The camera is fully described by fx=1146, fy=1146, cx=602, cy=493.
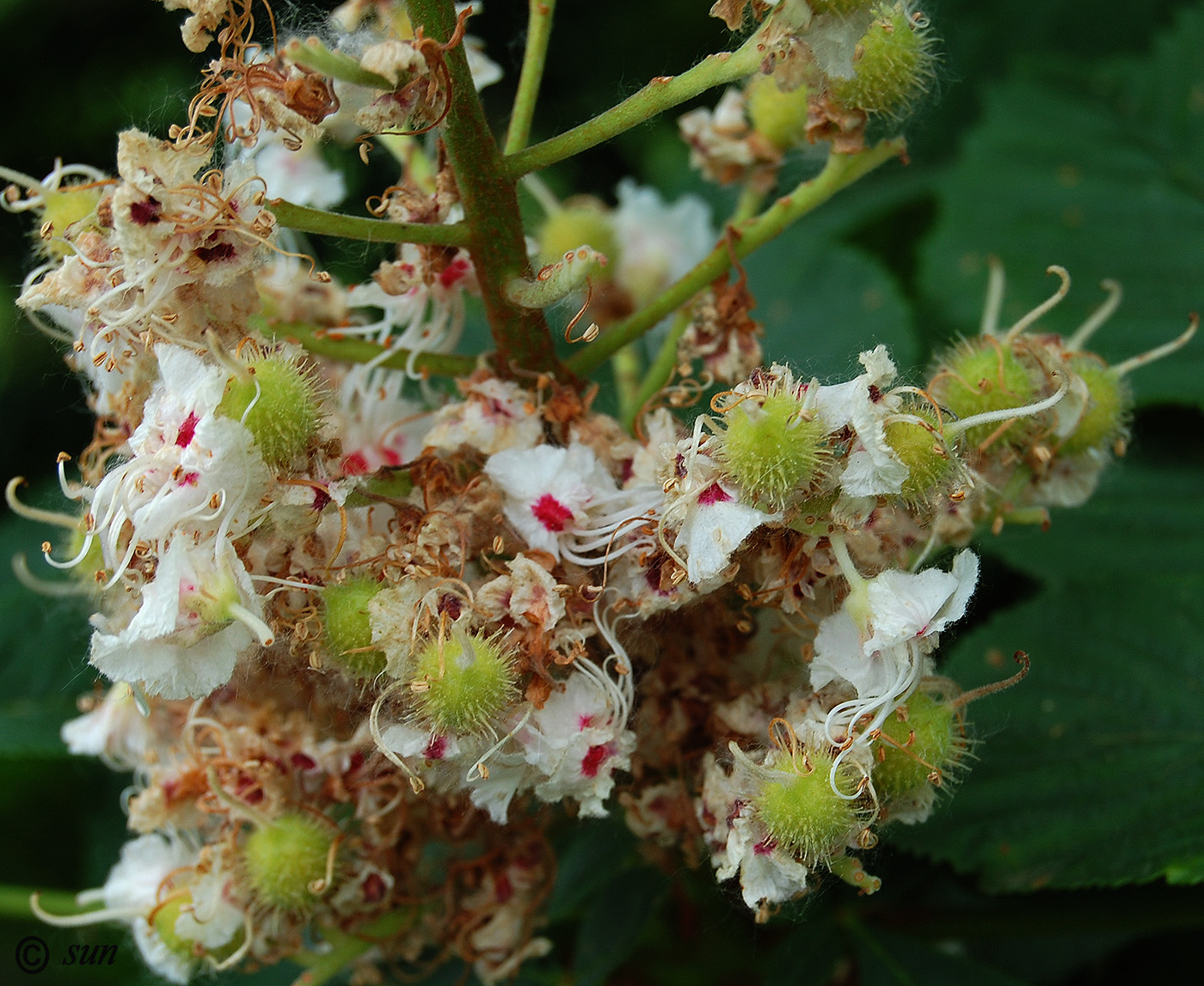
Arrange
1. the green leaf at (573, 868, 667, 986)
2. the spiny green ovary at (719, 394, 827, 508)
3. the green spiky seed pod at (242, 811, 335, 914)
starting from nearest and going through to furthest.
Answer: the spiny green ovary at (719, 394, 827, 508) < the green spiky seed pod at (242, 811, 335, 914) < the green leaf at (573, 868, 667, 986)

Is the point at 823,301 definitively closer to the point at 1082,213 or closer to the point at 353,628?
the point at 1082,213

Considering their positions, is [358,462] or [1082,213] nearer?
[358,462]

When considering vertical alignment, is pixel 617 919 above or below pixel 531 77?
below

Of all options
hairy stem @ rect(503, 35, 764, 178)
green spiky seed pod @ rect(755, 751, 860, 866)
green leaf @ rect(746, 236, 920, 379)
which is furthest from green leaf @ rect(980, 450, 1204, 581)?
hairy stem @ rect(503, 35, 764, 178)

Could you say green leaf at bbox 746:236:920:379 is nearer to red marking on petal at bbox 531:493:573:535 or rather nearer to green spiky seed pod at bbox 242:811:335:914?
red marking on petal at bbox 531:493:573:535

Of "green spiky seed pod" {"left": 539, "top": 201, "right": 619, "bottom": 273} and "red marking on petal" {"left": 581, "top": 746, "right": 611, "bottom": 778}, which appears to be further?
"green spiky seed pod" {"left": 539, "top": 201, "right": 619, "bottom": 273}

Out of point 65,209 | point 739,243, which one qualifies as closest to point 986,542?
point 739,243
